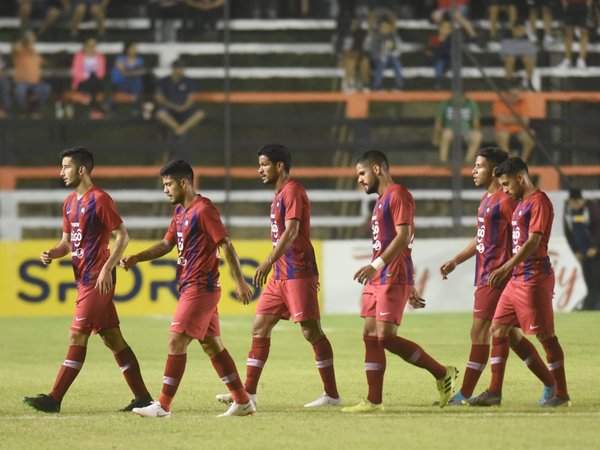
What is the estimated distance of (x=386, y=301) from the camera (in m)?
10.4

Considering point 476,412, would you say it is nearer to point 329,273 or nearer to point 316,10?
point 329,273

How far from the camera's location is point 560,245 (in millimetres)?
20969

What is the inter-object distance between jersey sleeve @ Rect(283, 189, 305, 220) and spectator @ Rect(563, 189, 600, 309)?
11005 millimetres

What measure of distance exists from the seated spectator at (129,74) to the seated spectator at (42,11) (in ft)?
6.78

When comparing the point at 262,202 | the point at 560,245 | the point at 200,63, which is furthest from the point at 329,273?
the point at 200,63

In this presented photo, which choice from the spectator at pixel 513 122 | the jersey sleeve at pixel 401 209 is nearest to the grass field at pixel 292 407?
the jersey sleeve at pixel 401 209

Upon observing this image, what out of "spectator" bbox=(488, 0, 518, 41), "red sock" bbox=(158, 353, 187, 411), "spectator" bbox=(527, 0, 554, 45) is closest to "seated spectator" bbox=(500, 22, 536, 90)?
"spectator" bbox=(488, 0, 518, 41)

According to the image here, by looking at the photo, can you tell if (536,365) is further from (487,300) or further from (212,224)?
(212,224)

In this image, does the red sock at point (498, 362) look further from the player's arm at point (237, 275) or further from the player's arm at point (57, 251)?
the player's arm at point (57, 251)

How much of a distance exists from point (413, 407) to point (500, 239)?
4.81 feet

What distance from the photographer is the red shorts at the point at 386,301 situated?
34.2 feet

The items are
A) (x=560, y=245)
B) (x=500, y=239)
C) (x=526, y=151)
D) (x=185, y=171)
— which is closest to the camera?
(x=185, y=171)

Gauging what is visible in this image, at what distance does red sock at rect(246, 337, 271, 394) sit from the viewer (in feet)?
35.8

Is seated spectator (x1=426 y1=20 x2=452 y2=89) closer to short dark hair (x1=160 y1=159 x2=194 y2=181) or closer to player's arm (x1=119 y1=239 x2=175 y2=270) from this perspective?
player's arm (x1=119 y1=239 x2=175 y2=270)
